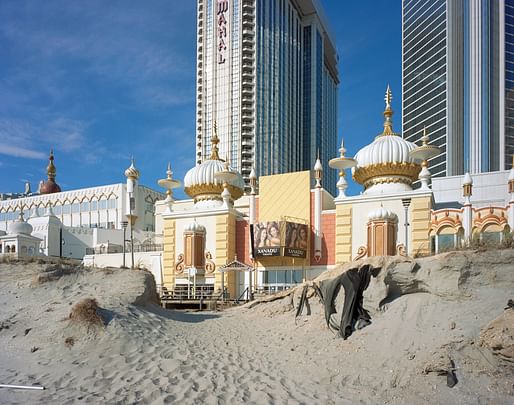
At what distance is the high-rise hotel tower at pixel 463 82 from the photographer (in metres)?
75.2

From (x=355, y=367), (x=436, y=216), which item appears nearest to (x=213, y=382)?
(x=355, y=367)

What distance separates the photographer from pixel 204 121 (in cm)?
7288

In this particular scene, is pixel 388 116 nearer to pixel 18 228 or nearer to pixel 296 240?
pixel 296 240

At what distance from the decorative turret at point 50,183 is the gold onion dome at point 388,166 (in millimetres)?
54088

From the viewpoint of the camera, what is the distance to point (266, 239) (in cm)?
2541

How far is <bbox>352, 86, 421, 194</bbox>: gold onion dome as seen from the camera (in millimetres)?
25328

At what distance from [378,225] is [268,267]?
709cm

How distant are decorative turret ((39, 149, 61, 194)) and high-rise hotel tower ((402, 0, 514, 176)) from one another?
2652 inches

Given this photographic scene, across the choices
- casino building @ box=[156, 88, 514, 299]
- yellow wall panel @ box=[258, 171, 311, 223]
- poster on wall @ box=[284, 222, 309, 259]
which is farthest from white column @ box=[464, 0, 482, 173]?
poster on wall @ box=[284, 222, 309, 259]

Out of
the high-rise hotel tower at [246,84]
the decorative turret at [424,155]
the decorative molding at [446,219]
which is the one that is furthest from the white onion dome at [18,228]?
the high-rise hotel tower at [246,84]

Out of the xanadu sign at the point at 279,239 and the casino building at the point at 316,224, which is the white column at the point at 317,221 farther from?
the xanadu sign at the point at 279,239

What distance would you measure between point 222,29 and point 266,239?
56731mm

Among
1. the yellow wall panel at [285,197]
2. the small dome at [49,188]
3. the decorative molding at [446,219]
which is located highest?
the small dome at [49,188]

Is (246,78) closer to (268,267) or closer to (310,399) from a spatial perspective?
(268,267)
